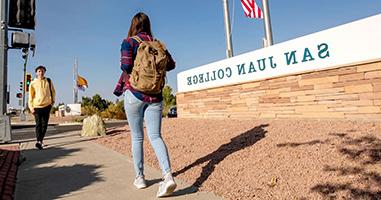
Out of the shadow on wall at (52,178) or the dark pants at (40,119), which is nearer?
the shadow on wall at (52,178)

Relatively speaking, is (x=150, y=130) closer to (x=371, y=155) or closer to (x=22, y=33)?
(x=371, y=155)

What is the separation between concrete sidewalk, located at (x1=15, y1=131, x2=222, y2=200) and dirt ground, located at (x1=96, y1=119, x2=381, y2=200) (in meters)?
0.38

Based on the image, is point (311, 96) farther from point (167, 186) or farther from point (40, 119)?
point (40, 119)

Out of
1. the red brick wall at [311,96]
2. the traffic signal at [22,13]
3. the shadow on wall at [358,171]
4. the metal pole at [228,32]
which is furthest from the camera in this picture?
the metal pole at [228,32]

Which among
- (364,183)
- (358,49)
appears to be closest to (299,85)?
Result: (358,49)

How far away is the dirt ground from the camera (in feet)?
Answer: 9.35

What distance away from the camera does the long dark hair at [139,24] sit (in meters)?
3.38

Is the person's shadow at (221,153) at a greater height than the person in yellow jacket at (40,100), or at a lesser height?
lesser

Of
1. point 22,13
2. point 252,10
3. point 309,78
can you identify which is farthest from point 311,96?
point 22,13

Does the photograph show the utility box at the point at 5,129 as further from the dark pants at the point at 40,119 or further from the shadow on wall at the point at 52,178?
the shadow on wall at the point at 52,178

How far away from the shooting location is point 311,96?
6.37 metres

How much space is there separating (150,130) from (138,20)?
1249 mm

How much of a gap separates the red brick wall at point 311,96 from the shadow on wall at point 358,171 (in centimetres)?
180

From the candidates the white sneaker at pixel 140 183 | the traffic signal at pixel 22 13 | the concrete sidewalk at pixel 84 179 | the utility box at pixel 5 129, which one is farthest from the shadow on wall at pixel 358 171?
the utility box at pixel 5 129
